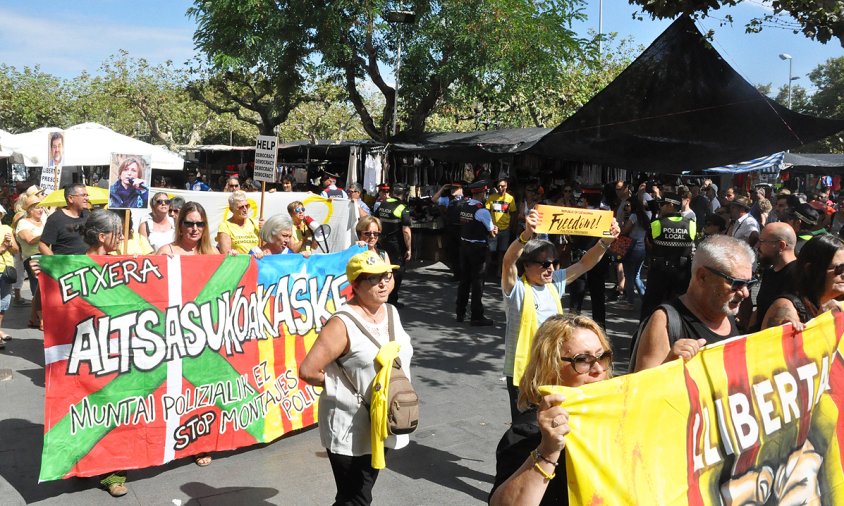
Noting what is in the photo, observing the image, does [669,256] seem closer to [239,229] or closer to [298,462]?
[239,229]

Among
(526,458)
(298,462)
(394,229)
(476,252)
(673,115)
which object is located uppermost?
(673,115)

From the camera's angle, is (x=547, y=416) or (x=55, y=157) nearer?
(x=547, y=416)

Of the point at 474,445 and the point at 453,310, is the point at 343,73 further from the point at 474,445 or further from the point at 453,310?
the point at 474,445

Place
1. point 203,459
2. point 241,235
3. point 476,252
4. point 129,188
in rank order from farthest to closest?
point 476,252 → point 241,235 → point 129,188 → point 203,459

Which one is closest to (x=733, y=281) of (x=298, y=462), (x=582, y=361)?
(x=582, y=361)

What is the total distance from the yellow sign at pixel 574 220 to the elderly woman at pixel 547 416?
2.36 metres

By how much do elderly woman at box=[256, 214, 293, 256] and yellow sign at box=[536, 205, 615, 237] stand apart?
2314 mm

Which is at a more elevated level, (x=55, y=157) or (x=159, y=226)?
(x=55, y=157)

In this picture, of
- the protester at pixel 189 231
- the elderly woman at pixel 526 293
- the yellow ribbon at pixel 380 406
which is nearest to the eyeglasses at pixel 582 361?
the yellow ribbon at pixel 380 406

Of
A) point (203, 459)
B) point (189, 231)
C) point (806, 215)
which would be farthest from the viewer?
point (806, 215)

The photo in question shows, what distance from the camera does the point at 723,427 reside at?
2.96m

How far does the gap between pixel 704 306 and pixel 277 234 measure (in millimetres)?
3838

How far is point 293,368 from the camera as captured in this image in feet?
18.8

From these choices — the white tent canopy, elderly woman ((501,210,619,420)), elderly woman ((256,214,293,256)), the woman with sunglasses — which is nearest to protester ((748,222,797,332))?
elderly woman ((501,210,619,420))
